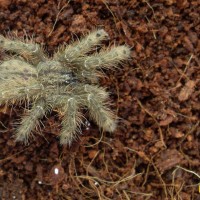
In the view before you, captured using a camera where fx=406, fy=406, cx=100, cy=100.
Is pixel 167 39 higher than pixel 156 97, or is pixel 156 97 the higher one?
pixel 167 39

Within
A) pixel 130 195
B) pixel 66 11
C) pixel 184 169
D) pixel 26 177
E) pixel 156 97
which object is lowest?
pixel 26 177

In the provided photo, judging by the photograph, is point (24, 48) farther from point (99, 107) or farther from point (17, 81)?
point (99, 107)

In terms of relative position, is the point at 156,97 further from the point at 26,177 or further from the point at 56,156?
the point at 26,177

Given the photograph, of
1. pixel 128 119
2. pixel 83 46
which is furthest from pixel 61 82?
pixel 128 119

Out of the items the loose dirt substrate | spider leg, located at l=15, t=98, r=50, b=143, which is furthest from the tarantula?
the loose dirt substrate

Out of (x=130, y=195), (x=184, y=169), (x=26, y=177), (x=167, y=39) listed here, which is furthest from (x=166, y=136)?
(x=26, y=177)

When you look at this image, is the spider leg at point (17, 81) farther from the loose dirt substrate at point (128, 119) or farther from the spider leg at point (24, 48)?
the loose dirt substrate at point (128, 119)
